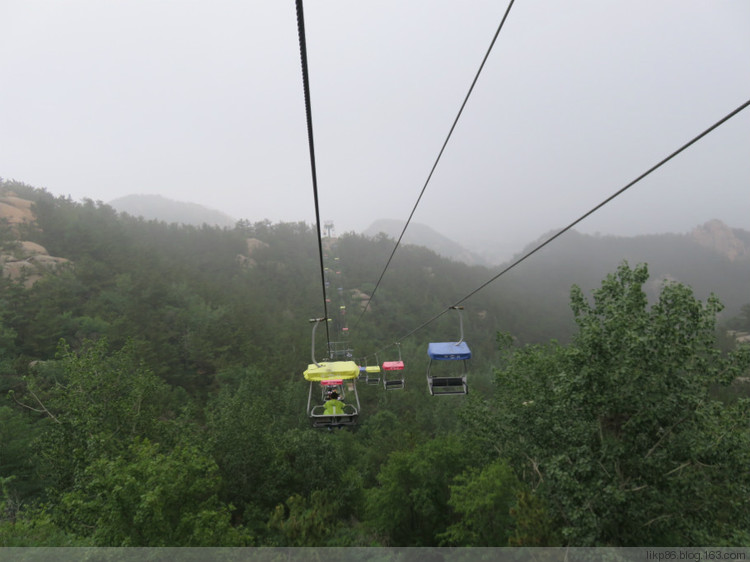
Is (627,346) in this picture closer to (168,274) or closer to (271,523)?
(271,523)

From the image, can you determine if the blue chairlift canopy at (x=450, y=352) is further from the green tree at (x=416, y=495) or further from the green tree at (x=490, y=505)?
the green tree at (x=416, y=495)

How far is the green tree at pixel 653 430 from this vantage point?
8.47 metres

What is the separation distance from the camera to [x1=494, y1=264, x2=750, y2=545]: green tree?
333 inches

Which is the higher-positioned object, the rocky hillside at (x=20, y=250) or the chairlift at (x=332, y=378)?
the rocky hillside at (x=20, y=250)

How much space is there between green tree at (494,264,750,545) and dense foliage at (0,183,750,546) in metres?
0.06

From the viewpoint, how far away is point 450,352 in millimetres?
9680

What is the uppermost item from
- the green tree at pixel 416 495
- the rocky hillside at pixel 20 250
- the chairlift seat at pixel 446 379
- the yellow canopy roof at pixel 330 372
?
the rocky hillside at pixel 20 250

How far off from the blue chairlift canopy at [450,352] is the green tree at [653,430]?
2736mm

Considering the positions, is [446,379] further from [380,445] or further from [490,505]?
[380,445]

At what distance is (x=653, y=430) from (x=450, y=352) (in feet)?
19.1

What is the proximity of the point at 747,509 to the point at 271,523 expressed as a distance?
1598 cm

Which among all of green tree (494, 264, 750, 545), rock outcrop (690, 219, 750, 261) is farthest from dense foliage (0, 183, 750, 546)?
rock outcrop (690, 219, 750, 261)

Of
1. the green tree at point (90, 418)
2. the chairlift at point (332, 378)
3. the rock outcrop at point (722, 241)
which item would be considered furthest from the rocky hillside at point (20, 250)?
the rock outcrop at point (722, 241)

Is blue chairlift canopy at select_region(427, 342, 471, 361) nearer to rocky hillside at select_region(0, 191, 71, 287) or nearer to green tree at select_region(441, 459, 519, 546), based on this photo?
green tree at select_region(441, 459, 519, 546)
